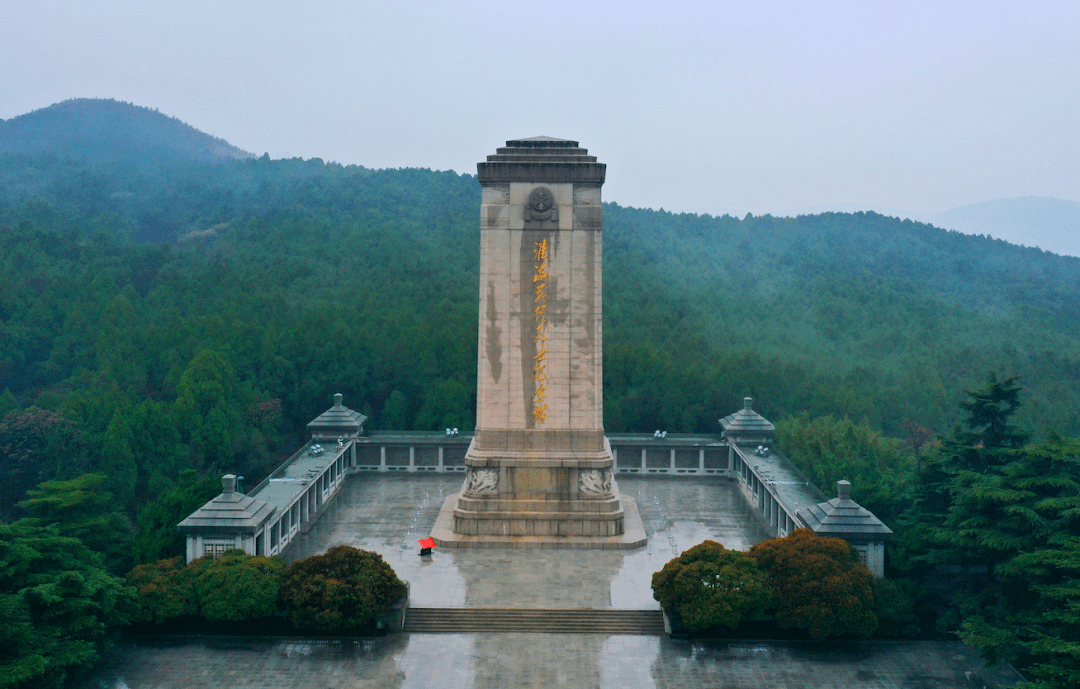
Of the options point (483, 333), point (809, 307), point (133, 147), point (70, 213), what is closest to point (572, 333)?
point (483, 333)

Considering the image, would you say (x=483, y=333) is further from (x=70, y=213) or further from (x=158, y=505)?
(x=70, y=213)

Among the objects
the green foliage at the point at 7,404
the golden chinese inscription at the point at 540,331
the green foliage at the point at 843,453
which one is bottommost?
the green foliage at the point at 843,453

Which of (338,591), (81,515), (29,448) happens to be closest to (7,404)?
(29,448)

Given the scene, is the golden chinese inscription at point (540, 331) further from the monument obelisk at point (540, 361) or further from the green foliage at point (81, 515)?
the green foliage at point (81, 515)

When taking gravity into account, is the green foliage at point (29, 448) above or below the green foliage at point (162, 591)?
above

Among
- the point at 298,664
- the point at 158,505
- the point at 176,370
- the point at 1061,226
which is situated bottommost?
the point at 298,664

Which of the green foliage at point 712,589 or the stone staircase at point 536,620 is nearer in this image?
the green foliage at point 712,589

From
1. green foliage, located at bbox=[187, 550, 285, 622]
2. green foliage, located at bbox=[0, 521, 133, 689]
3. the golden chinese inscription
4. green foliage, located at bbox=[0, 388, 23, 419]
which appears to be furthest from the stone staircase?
green foliage, located at bbox=[0, 388, 23, 419]

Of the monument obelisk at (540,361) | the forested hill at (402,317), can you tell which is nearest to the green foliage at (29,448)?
the forested hill at (402,317)
